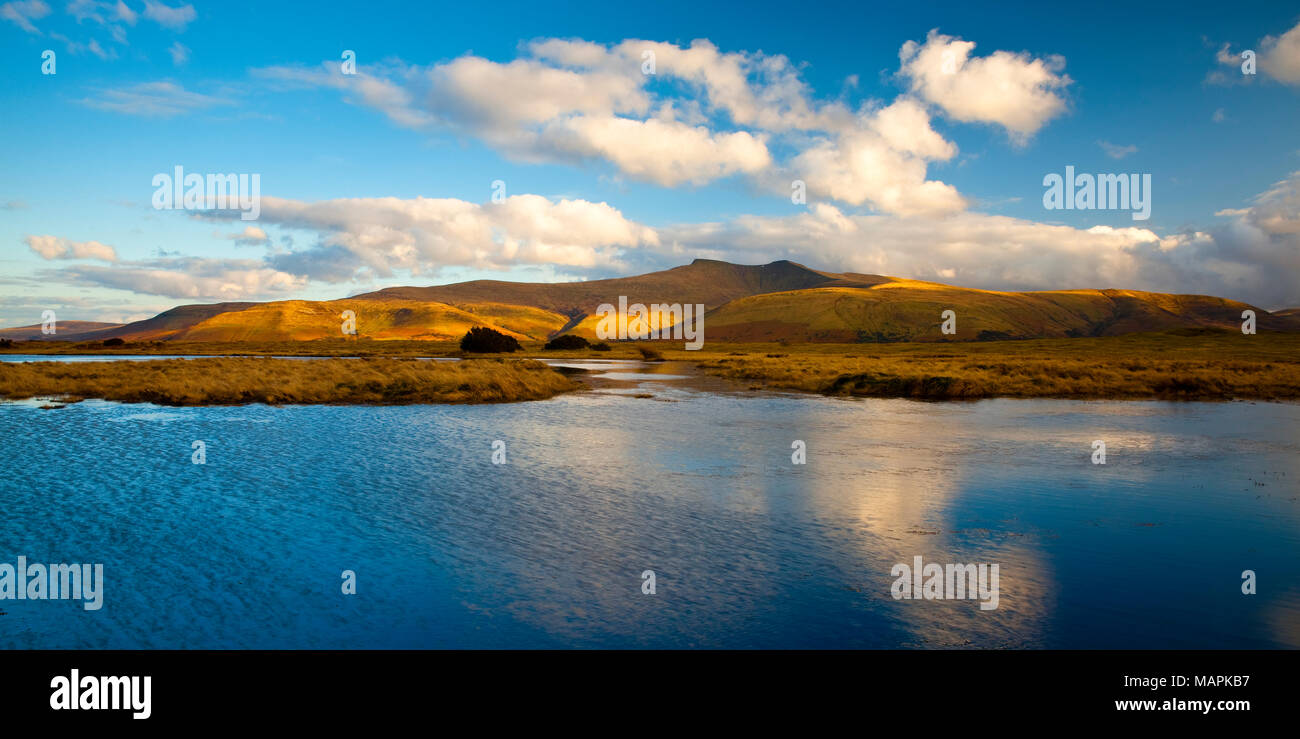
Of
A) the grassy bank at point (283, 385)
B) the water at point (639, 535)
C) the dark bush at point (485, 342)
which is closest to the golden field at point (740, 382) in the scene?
the grassy bank at point (283, 385)

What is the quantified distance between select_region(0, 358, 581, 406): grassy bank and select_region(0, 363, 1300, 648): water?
481 inches

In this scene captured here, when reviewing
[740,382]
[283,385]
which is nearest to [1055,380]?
[740,382]

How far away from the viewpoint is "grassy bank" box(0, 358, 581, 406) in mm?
42969

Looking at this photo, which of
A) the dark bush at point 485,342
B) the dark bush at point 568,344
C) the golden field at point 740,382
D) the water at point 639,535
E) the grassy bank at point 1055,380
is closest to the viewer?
the water at point 639,535

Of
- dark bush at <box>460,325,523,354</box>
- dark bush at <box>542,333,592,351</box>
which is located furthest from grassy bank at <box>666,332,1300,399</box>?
dark bush at <box>542,333,592,351</box>

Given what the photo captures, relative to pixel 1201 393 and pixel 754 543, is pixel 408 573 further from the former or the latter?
pixel 1201 393

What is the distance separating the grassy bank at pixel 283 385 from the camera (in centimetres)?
4297

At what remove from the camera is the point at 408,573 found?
12.4 m

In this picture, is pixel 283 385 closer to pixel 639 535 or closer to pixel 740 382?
pixel 639 535

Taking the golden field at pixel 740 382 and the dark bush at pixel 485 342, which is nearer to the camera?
the golden field at pixel 740 382

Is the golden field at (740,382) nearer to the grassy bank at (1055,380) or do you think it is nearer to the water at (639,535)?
the grassy bank at (1055,380)

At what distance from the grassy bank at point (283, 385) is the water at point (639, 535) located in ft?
40.1

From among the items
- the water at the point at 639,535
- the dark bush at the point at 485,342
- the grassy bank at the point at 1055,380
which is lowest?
the water at the point at 639,535
